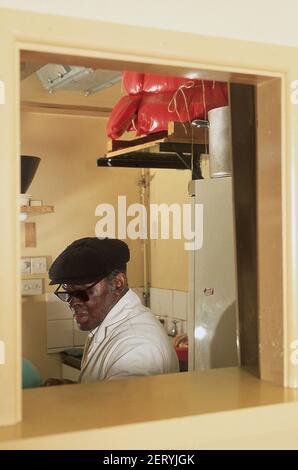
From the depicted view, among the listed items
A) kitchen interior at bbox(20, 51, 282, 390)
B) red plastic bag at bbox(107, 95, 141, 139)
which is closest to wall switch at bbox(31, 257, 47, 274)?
kitchen interior at bbox(20, 51, 282, 390)

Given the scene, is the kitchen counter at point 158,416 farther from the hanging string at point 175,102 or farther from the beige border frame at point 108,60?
the hanging string at point 175,102

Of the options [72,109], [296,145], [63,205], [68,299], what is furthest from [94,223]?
[296,145]

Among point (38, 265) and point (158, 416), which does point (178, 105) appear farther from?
point (38, 265)

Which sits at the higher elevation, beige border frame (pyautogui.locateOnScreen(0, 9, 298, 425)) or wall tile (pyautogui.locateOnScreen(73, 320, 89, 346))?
beige border frame (pyautogui.locateOnScreen(0, 9, 298, 425))

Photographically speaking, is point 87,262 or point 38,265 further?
point 38,265

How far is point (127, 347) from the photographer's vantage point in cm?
214

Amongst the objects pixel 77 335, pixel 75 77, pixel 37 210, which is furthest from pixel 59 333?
pixel 75 77

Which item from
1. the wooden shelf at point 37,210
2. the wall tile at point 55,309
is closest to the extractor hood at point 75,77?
the wooden shelf at point 37,210

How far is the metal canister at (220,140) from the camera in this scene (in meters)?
2.27

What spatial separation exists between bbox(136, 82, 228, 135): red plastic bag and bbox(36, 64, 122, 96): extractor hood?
1.74ft

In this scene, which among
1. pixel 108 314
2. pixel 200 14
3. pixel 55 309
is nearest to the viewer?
pixel 200 14

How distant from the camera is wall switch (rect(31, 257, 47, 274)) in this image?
4559 millimetres

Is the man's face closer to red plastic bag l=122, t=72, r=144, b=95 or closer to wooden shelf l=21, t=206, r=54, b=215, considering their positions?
red plastic bag l=122, t=72, r=144, b=95

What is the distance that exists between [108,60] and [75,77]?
7.82 feet
